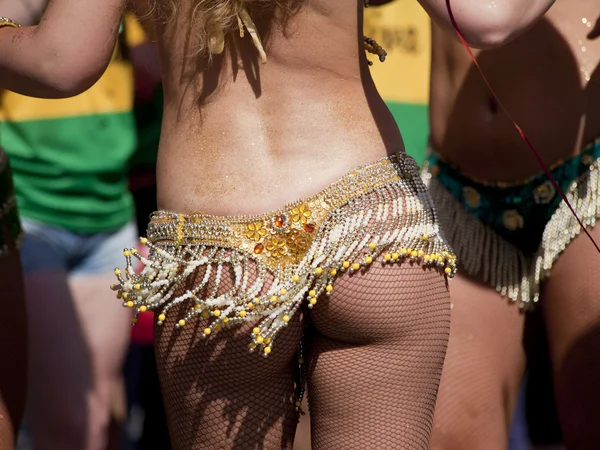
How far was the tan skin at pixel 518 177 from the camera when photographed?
206 cm

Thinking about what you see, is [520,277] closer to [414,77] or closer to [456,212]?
[456,212]

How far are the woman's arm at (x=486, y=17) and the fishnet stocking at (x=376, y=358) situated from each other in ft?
1.29

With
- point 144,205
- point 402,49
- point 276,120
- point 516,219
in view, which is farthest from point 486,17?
point 402,49

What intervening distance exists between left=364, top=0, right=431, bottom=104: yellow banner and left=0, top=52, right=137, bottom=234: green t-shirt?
1098mm

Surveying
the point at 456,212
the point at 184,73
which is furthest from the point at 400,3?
the point at 184,73

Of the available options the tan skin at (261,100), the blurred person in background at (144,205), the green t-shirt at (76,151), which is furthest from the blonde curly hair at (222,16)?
the green t-shirt at (76,151)

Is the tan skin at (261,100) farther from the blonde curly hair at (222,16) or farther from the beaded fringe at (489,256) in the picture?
the beaded fringe at (489,256)

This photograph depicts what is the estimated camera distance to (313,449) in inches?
64.4

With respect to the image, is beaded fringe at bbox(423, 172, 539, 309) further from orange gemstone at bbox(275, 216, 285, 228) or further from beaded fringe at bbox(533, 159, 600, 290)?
orange gemstone at bbox(275, 216, 285, 228)

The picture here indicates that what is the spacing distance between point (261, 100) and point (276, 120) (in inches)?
1.6

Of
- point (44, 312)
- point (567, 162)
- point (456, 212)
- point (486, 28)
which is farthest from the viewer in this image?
point (44, 312)

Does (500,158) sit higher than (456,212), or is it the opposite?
(500,158)

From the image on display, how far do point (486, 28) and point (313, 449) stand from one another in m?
0.77

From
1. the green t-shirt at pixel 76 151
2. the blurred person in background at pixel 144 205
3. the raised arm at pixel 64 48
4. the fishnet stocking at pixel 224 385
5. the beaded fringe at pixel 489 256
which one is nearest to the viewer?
the raised arm at pixel 64 48
